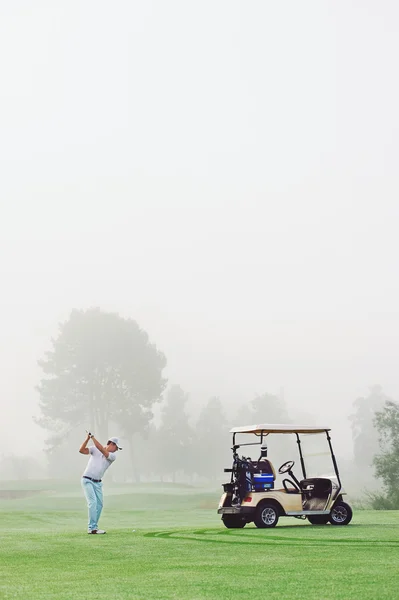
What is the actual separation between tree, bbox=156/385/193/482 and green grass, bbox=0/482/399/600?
70.3 m

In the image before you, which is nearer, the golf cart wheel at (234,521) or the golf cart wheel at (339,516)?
the golf cart wheel at (234,521)

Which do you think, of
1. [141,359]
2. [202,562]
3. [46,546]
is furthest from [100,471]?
[141,359]

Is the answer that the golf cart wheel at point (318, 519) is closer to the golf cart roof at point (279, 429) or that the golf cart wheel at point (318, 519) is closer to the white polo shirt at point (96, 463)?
the golf cart roof at point (279, 429)

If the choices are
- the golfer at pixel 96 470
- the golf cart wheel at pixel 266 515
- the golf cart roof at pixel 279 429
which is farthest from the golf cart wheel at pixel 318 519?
the golfer at pixel 96 470

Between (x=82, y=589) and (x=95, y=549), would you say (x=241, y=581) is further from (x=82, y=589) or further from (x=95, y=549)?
(x=95, y=549)

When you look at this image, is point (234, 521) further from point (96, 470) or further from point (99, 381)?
point (99, 381)

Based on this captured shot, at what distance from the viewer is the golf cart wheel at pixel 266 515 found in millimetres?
19081

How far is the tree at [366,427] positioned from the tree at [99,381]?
32.5m

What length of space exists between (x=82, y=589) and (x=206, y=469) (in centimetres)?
8710

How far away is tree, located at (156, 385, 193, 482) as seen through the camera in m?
89.6

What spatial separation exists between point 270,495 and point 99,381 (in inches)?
2635

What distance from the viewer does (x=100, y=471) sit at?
1742 centimetres

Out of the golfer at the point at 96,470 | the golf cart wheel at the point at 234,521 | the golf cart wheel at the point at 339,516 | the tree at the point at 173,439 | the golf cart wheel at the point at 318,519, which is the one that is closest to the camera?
the golfer at the point at 96,470

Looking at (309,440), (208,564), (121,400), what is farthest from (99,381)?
(208,564)
